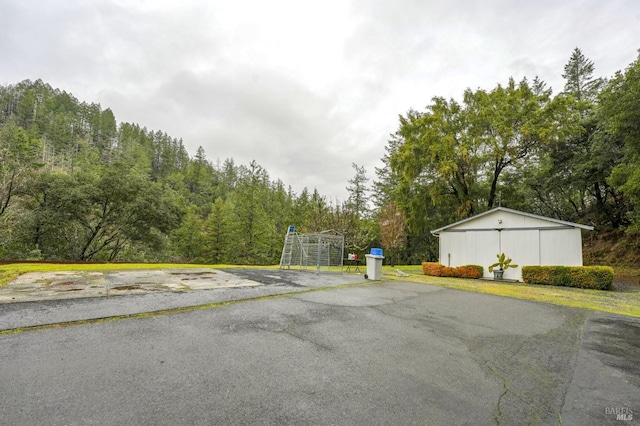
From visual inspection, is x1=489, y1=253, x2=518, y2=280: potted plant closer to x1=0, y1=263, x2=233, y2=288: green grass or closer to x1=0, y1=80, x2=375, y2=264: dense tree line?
x1=0, y1=80, x2=375, y2=264: dense tree line

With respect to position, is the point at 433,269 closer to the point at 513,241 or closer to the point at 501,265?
the point at 501,265

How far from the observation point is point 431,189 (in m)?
22.0

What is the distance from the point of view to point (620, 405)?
2422mm

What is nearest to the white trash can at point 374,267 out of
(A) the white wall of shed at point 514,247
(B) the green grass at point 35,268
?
(A) the white wall of shed at point 514,247

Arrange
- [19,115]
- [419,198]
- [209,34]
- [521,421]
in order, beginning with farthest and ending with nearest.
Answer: [19,115] → [419,198] → [209,34] → [521,421]

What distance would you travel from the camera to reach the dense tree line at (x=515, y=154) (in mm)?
17781

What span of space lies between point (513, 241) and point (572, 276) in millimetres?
2914

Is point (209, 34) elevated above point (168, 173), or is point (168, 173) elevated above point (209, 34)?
point (168, 173)

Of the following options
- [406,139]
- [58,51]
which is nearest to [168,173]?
[58,51]

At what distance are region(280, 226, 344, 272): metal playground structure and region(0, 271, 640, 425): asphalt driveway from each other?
8.42m

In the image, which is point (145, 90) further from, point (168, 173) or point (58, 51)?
point (168, 173)

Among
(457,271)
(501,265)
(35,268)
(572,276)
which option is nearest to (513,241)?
(501,265)

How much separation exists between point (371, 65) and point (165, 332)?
54.0 ft

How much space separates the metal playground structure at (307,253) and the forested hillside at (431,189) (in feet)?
31.0
